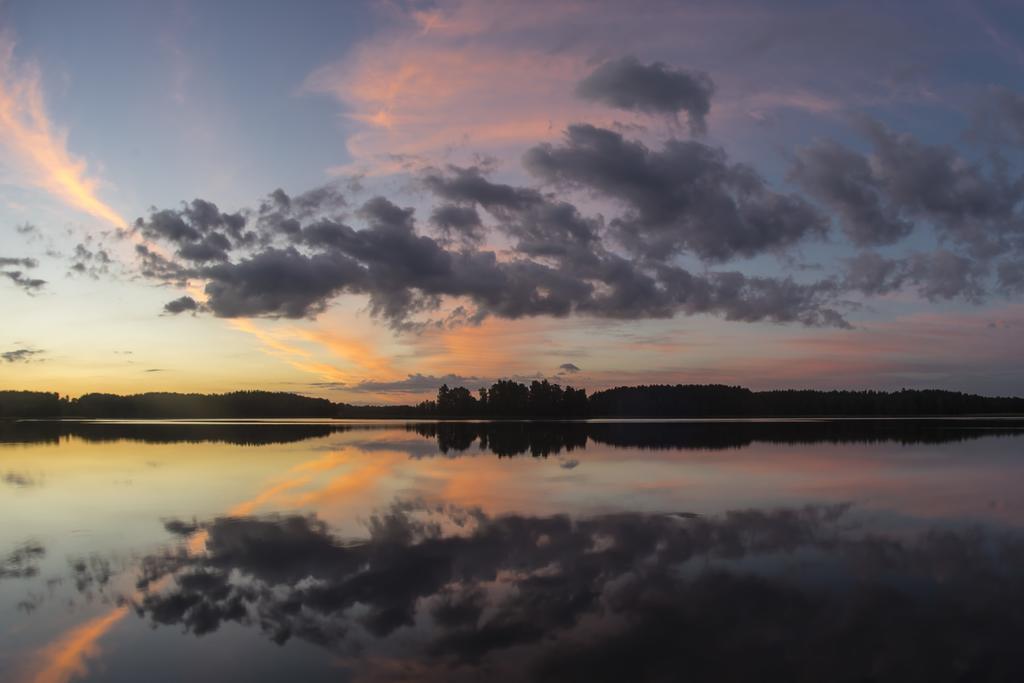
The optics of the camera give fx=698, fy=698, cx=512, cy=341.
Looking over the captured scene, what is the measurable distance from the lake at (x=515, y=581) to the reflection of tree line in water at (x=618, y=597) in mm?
58

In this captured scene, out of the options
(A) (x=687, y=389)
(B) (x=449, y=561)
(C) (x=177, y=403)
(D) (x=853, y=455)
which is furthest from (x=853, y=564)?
(C) (x=177, y=403)

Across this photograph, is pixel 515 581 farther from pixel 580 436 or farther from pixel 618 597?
pixel 580 436

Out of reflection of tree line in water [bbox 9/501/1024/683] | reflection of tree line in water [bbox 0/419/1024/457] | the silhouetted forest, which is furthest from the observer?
the silhouetted forest

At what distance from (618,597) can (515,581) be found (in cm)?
216

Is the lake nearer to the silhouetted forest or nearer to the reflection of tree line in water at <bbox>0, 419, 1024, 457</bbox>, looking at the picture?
the reflection of tree line in water at <bbox>0, 419, 1024, 457</bbox>

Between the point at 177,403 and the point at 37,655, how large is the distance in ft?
643

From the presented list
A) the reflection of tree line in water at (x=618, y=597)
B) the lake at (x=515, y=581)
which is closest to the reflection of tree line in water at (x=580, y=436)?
the lake at (x=515, y=581)

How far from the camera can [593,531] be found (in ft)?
61.1

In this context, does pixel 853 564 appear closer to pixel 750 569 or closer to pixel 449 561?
pixel 750 569

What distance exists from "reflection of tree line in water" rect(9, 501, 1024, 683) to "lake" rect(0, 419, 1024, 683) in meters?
0.06

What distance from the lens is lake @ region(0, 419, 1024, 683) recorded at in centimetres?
1004

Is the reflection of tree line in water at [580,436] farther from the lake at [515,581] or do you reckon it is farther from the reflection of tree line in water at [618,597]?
the reflection of tree line in water at [618,597]

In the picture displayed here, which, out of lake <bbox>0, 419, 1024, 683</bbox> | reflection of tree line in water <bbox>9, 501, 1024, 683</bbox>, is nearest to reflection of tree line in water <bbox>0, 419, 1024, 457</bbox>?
lake <bbox>0, 419, 1024, 683</bbox>

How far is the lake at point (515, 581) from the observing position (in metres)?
10.0
